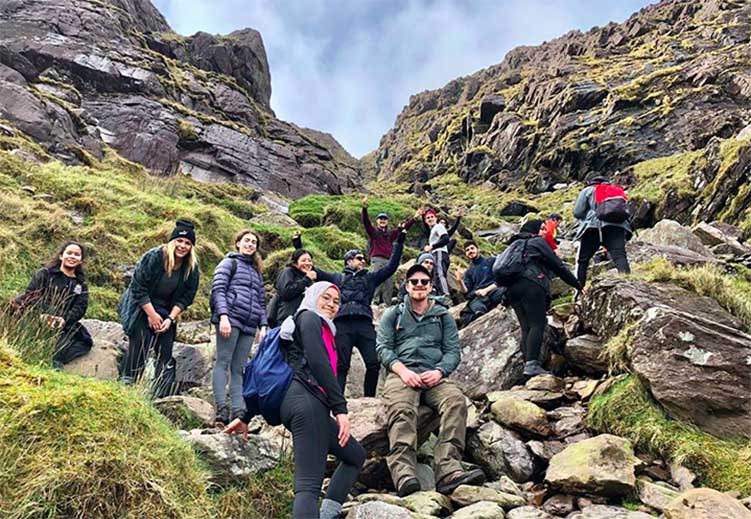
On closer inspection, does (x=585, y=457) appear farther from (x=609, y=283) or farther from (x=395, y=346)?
(x=609, y=283)

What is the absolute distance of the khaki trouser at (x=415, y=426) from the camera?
16.3 ft

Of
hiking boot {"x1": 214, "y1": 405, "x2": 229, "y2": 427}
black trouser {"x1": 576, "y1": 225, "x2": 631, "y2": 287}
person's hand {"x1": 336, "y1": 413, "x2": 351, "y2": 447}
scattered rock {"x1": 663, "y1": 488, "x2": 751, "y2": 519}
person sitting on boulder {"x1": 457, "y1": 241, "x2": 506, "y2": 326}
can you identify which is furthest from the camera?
person sitting on boulder {"x1": 457, "y1": 241, "x2": 506, "y2": 326}

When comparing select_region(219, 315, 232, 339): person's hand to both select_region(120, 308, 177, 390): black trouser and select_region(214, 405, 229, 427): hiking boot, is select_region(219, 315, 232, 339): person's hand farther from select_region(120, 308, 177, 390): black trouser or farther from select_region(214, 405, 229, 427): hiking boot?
select_region(214, 405, 229, 427): hiking boot

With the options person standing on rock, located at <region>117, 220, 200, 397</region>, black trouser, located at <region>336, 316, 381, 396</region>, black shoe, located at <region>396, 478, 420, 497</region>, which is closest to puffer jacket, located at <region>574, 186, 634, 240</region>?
black trouser, located at <region>336, 316, 381, 396</region>

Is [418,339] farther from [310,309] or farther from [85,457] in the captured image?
[85,457]

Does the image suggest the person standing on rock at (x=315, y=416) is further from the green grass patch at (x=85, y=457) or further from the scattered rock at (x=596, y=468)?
the scattered rock at (x=596, y=468)

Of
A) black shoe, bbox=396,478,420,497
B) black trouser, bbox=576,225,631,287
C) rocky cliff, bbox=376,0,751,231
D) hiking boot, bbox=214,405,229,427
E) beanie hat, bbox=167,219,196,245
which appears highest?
rocky cliff, bbox=376,0,751,231

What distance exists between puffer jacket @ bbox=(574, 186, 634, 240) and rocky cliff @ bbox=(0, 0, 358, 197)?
1965 centimetres

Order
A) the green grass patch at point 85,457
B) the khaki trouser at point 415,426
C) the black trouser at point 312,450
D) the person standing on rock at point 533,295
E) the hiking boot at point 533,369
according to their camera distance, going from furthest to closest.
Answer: the person standing on rock at point 533,295 → the hiking boot at point 533,369 → the khaki trouser at point 415,426 → the black trouser at point 312,450 → the green grass patch at point 85,457

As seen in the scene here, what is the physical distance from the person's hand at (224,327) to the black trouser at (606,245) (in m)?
5.47

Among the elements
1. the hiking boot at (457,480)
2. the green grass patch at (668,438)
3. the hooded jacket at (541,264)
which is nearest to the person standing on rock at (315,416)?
the hiking boot at (457,480)

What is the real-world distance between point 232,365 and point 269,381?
7.66 ft

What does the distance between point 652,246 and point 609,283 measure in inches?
179

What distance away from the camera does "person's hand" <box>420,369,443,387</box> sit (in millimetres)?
5559
